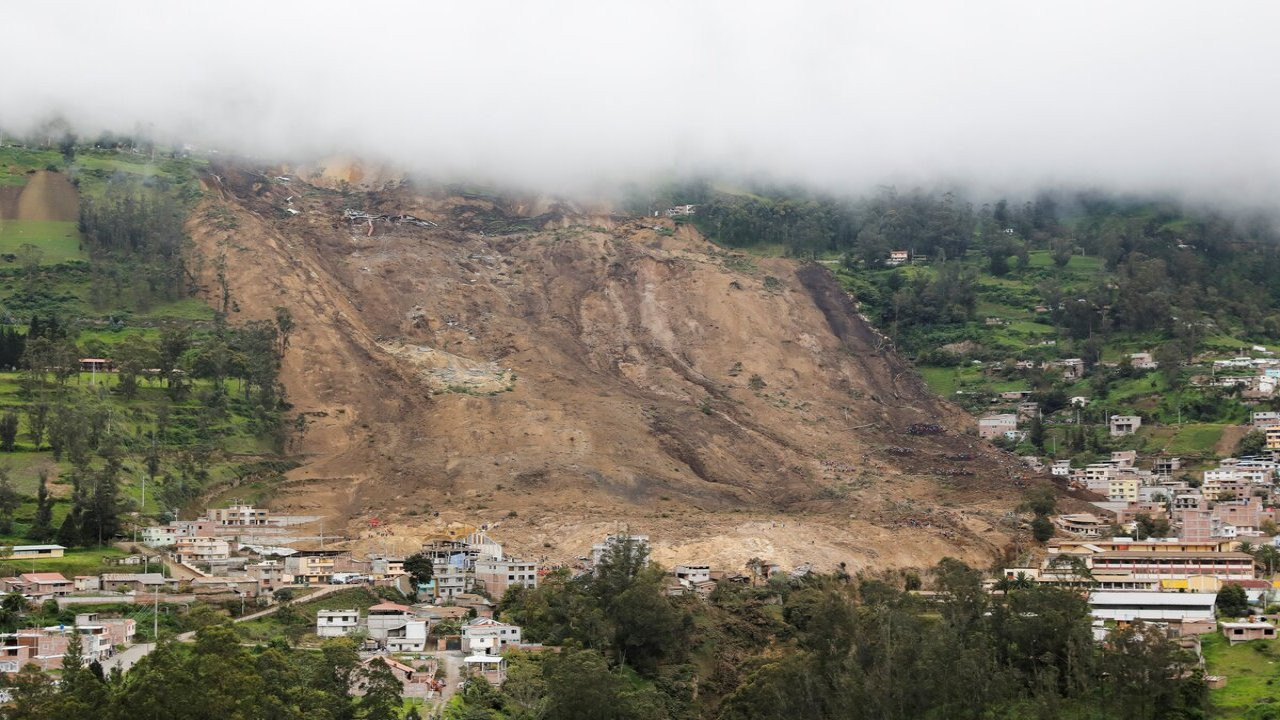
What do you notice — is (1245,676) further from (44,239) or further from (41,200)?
(41,200)

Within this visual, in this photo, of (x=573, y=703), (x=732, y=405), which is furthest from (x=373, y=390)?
(x=573, y=703)

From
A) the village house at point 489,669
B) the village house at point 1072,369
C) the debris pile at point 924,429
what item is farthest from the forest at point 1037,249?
the village house at point 489,669

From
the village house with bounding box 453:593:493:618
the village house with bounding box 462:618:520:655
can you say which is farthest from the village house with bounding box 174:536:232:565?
the village house with bounding box 462:618:520:655

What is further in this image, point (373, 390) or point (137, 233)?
point (137, 233)

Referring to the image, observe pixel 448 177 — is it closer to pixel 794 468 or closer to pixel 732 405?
pixel 732 405

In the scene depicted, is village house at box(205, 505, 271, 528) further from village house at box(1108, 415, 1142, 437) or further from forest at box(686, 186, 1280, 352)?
forest at box(686, 186, 1280, 352)
